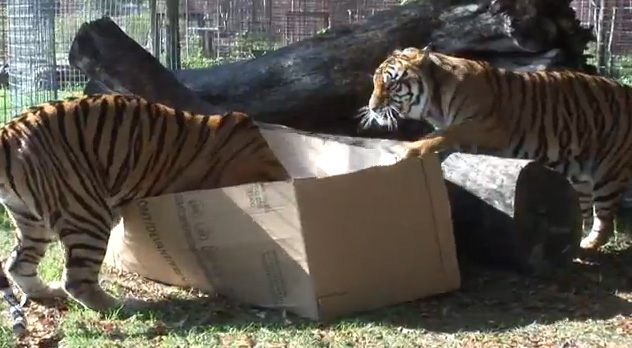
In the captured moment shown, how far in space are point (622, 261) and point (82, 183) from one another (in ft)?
8.81

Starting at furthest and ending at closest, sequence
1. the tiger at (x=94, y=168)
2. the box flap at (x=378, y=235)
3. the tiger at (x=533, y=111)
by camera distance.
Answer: the tiger at (x=533, y=111) → the tiger at (x=94, y=168) → the box flap at (x=378, y=235)

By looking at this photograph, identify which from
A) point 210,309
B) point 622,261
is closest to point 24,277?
point 210,309

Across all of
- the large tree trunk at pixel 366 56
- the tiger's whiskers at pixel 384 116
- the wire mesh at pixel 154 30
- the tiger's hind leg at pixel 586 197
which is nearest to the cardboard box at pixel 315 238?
the tiger's whiskers at pixel 384 116

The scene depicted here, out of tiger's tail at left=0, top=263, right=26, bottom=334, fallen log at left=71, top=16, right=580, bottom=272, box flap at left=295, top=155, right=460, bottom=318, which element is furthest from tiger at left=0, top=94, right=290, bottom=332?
fallen log at left=71, top=16, right=580, bottom=272

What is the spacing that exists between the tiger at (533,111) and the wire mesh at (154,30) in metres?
3.04

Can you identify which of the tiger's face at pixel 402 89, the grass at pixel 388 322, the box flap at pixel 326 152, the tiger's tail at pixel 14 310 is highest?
the tiger's face at pixel 402 89

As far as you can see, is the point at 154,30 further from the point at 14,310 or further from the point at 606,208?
the point at 14,310

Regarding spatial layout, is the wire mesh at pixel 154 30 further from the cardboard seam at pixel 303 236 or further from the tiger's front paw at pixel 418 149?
the cardboard seam at pixel 303 236

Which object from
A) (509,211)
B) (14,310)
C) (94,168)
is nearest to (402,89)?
(509,211)

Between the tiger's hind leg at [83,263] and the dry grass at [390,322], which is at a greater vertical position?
the tiger's hind leg at [83,263]

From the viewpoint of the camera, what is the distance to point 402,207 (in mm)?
4039

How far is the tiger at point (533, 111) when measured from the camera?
5336mm

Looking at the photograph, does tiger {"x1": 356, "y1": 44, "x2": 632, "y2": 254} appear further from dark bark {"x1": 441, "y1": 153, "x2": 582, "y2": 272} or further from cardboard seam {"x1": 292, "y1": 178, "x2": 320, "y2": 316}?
cardboard seam {"x1": 292, "y1": 178, "x2": 320, "y2": 316}

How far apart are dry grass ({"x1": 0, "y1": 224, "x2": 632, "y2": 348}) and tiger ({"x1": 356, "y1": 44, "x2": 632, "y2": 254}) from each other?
3.46 ft
